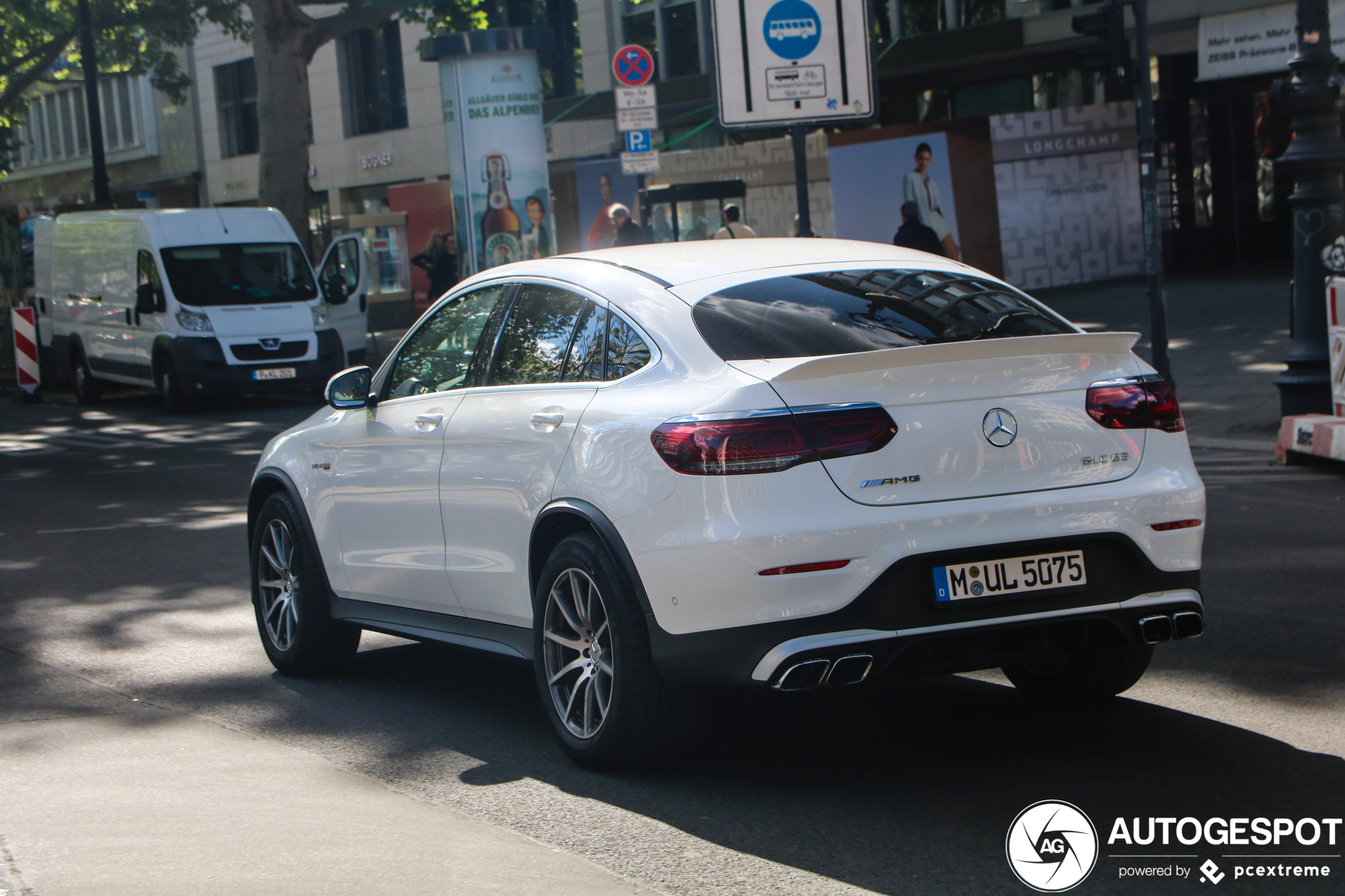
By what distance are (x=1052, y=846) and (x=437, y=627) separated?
8.50ft

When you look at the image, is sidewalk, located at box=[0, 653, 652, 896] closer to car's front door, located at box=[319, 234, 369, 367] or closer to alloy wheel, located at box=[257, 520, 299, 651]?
alloy wheel, located at box=[257, 520, 299, 651]

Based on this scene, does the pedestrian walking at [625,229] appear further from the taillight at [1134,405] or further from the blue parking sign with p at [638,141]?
the taillight at [1134,405]

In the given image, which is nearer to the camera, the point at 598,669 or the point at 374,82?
the point at 598,669

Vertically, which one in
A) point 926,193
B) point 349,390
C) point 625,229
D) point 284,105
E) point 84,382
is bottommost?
point 84,382

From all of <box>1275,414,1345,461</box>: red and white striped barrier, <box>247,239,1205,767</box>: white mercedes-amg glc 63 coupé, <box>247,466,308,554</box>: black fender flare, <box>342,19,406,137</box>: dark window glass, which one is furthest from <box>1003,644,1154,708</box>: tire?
<box>342,19,406,137</box>: dark window glass

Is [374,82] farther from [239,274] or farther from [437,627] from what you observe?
[437,627]

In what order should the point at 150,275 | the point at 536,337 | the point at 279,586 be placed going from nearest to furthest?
the point at 536,337 < the point at 279,586 < the point at 150,275

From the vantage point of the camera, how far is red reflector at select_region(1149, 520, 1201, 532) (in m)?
4.89

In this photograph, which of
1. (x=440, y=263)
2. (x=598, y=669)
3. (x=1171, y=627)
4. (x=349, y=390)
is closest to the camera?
(x=1171, y=627)

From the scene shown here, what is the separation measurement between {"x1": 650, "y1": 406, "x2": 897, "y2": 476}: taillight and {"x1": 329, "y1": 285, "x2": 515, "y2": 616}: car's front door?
146cm

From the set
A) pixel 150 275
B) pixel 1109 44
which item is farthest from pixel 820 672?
pixel 150 275

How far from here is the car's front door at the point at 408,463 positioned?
19.6ft

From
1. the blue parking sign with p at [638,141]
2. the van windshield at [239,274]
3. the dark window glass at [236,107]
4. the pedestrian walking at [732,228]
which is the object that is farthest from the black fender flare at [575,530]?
the dark window glass at [236,107]

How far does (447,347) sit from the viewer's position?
6242 millimetres
